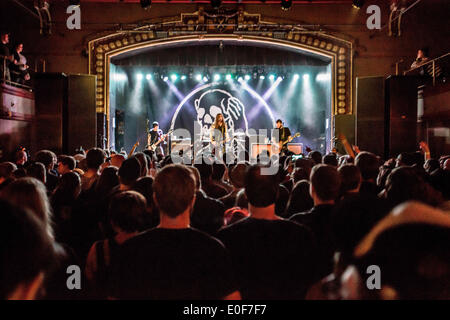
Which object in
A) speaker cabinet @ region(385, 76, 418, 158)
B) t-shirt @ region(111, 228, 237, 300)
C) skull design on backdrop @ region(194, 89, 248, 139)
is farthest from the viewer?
skull design on backdrop @ region(194, 89, 248, 139)

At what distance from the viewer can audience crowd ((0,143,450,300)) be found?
113 centimetres

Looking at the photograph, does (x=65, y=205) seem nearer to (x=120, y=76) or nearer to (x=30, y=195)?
(x=30, y=195)

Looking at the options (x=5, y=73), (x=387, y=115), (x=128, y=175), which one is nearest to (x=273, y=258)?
(x=128, y=175)

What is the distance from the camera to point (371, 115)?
11.1 metres

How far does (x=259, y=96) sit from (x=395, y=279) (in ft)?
47.1

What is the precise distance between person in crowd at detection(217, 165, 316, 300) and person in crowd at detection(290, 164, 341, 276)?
1.45ft

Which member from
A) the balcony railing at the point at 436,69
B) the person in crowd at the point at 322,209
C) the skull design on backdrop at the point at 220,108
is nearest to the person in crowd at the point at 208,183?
A: the person in crowd at the point at 322,209

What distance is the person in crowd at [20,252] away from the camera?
3.67ft

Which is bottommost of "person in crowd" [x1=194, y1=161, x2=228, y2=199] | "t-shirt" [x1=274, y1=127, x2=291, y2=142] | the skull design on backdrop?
"person in crowd" [x1=194, y1=161, x2=228, y2=199]

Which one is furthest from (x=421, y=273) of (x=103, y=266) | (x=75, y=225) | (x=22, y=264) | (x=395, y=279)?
(x=75, y=225)

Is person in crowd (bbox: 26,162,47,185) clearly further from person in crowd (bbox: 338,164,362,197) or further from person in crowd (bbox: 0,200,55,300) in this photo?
person in crowd (bbox: 0,200,55,300)

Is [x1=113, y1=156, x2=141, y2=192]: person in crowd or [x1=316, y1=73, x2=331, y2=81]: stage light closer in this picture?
[x1=113, y1=156, x2=141, y2=192]: person in crowd

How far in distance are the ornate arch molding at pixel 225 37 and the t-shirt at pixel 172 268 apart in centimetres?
1140

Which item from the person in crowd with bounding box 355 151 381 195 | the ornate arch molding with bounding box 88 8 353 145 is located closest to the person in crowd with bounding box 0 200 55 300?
the person in crowd with bounding box 355 151 381 195
